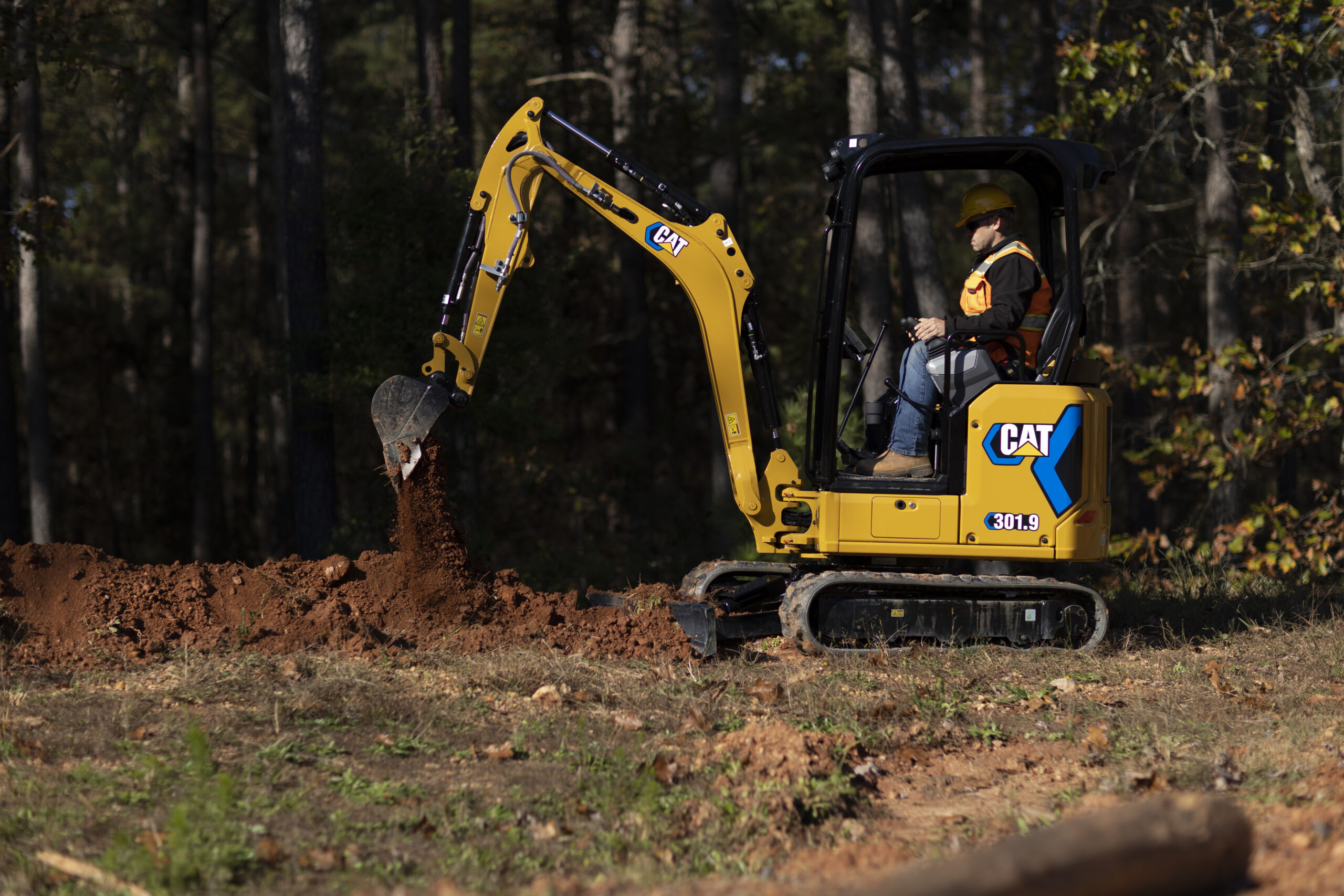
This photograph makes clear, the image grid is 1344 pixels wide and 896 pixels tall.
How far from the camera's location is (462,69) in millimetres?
17594

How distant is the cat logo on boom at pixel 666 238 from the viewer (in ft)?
24.3

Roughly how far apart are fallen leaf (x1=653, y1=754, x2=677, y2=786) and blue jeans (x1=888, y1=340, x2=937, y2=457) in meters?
3.02

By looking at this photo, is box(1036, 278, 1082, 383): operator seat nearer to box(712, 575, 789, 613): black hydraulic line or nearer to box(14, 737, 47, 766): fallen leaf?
box(712, 575, 789, 613): black hydraulic line

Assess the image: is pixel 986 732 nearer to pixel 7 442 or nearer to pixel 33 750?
pixel 33 750

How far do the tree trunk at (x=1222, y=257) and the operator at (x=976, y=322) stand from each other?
17.9 feet

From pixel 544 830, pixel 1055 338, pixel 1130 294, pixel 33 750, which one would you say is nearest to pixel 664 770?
pixel 544 830

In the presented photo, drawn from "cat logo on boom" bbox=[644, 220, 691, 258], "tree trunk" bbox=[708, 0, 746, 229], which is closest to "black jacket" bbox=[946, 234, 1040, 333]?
"cat logo on boom" bbox=[644, 220, 691, 258]

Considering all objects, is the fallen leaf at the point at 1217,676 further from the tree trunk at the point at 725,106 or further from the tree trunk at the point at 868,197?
the tree trunk at the point at 725,106

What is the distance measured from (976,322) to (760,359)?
4.52 feet

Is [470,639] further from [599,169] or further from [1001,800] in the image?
[599,169]

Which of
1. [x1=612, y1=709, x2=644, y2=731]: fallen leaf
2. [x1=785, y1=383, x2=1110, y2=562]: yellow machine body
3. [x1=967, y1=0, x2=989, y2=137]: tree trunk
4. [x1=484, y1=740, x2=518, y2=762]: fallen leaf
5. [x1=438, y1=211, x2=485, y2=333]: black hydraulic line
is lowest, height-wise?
[x1=484, y1=740, x2=518, y2=762]: fallen leaf

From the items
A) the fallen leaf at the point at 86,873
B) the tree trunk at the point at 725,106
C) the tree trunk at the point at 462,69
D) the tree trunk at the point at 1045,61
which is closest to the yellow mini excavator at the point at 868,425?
the fallen leaf at the point at 86,873

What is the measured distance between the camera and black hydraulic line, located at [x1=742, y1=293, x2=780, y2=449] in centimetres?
738

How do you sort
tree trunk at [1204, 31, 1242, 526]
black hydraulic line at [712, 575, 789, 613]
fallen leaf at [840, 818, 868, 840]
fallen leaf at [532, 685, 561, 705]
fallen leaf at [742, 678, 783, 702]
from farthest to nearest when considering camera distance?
tree trunk at [1204, 31, 1242, 526], black hydraulic line at [712, 575, 789, 613], fallen leaf at [742, 678, 783, 702], fallen leaf at [532, 685, 561, 705], fallen leaf at [840, 818, 868, 840]
